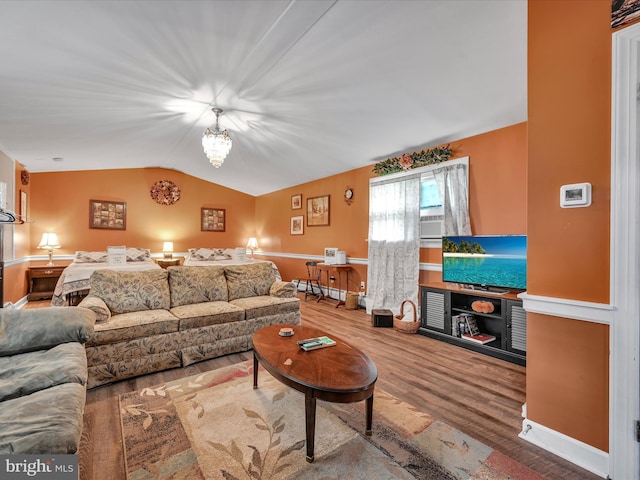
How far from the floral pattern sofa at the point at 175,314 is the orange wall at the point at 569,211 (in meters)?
2.53

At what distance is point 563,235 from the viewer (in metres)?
1.68

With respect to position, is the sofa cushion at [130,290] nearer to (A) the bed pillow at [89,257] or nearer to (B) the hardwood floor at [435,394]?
(B) the hardwood floor at [435,394]

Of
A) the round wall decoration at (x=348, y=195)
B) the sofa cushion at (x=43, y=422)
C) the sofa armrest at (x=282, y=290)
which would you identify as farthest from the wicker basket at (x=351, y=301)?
the sofa cushion at (x=43, y=422)

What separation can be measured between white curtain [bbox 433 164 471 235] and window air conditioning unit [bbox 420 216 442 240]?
14cm

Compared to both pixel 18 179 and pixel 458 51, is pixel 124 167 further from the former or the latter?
pixel 458 51

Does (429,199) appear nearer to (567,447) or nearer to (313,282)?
(567,447)

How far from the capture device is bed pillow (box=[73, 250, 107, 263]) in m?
5.76

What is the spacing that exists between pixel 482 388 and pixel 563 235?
1436 mm

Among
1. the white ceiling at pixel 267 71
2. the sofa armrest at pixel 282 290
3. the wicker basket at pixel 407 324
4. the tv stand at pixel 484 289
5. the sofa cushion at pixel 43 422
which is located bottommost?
the wicker basket at pixel 407 324

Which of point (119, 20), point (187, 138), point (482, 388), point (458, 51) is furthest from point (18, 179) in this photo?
point (482, 388)

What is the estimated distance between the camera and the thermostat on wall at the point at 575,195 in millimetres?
1573

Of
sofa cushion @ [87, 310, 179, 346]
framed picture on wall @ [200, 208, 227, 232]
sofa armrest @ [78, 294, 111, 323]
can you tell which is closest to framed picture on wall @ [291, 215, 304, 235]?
framed picture on wall @ [200, 208, 227, 232]

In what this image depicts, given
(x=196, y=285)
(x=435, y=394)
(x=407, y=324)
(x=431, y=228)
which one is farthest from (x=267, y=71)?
(x=407, y=324)

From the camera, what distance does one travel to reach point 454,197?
3701 millimetres
